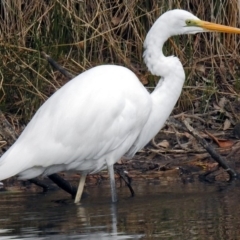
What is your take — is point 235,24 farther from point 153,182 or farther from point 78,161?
point 78,161

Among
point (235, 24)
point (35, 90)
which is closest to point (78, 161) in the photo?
point (35, 90)

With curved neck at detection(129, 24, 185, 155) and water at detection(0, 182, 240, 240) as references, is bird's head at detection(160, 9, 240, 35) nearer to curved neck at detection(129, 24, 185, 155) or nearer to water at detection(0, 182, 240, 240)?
curved neck at detection(129, 24, 185, 155)

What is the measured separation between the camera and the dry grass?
9250 millimetres

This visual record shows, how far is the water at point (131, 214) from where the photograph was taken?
561 centimetres

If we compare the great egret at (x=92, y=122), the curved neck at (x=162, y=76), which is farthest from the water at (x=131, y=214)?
the curved neck at (x=162, y=76)

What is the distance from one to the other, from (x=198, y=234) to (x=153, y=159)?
3.13 metres

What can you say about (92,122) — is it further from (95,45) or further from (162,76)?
(95,45)

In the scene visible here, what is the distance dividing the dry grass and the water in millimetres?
1773

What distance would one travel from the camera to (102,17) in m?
9.73

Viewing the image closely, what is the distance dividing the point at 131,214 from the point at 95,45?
3.75m

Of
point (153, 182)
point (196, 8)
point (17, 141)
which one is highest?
point (196, 8)

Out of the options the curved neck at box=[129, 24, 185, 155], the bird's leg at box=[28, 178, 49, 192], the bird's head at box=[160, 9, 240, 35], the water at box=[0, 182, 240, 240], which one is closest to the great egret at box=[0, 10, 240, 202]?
the curved neck at box=[129, 24, 185, 155]

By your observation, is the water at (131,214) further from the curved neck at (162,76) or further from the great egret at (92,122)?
the curved neck at (162,76)

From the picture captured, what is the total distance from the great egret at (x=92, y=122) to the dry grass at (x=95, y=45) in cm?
205
